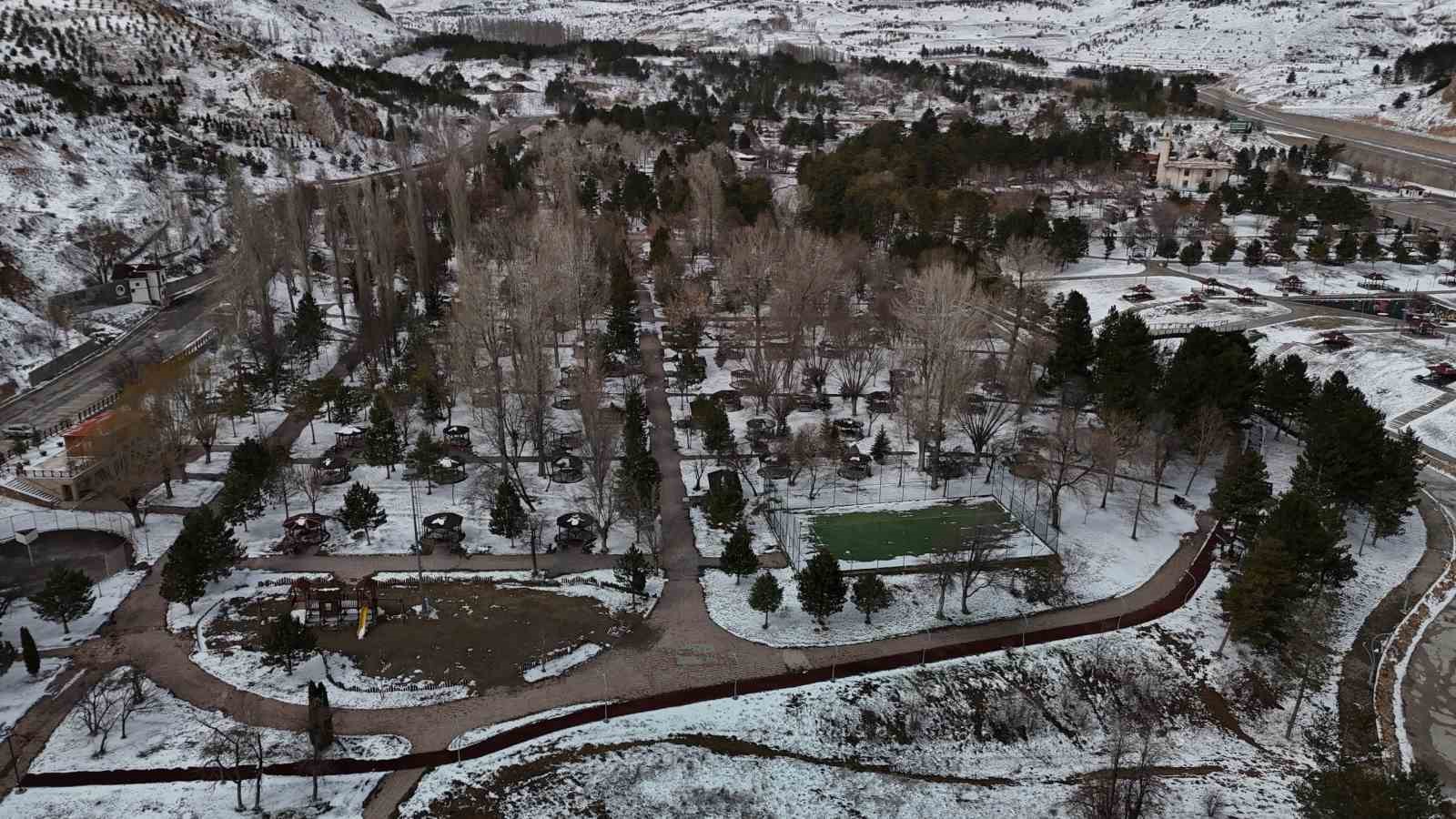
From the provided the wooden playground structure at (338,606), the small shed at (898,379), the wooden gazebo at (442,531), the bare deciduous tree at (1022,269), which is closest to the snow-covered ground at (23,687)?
the wooden playground structure at (338,606)

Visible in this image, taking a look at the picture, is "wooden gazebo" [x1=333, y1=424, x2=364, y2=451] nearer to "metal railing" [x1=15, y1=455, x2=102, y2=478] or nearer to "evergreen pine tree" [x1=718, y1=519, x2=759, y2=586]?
"metal railing" [x1=15, y1=455, x2=102, y2=478]

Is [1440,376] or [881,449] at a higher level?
[1440,376]

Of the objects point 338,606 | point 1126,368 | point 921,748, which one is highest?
Result: point 1126,368

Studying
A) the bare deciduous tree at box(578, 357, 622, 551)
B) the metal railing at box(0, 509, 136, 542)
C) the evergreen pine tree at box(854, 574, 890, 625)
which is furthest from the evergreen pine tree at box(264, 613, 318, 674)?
the evergreen pine tree at box(854, 574, 890, 625)

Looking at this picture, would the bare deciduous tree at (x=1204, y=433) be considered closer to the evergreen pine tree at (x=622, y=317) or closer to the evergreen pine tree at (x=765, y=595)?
the evergreen pine tree at (x=765, y=595)

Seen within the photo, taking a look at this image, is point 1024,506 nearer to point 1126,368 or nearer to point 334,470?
point 1126,368

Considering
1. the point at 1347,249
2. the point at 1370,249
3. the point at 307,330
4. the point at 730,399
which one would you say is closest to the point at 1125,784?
the point at 730,399

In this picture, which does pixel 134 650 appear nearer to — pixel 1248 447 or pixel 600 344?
pixel 600 344
